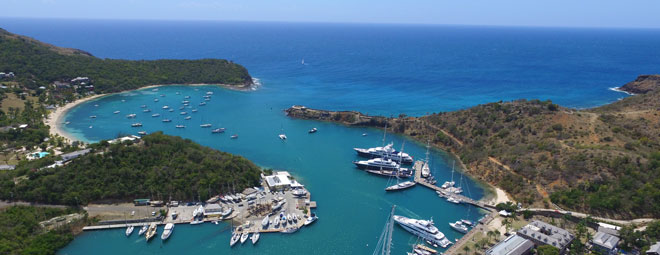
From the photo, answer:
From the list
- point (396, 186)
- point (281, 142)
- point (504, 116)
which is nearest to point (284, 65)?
point (281, 142)

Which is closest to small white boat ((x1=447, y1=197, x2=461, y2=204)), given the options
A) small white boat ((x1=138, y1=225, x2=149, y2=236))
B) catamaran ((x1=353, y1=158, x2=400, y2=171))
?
catamaran ((x1=353, y1=158, x2=400, y2=171))

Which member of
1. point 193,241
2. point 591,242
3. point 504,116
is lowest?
point 193,241

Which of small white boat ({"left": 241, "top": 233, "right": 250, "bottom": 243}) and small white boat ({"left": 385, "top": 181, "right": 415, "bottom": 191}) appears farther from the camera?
small white boat ({"left": 385, "top": 181, "right": 415, "bottom": 191})

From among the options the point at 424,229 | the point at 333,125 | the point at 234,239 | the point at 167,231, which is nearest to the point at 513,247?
the point at 424,229

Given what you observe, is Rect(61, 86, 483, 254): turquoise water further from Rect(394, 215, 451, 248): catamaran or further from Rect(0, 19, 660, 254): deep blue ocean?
Rect(394, 215, 451, 248): catamaran

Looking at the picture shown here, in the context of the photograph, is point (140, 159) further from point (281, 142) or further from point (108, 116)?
point (108, 116)

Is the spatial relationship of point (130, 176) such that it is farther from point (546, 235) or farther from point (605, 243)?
point (605, 243)
